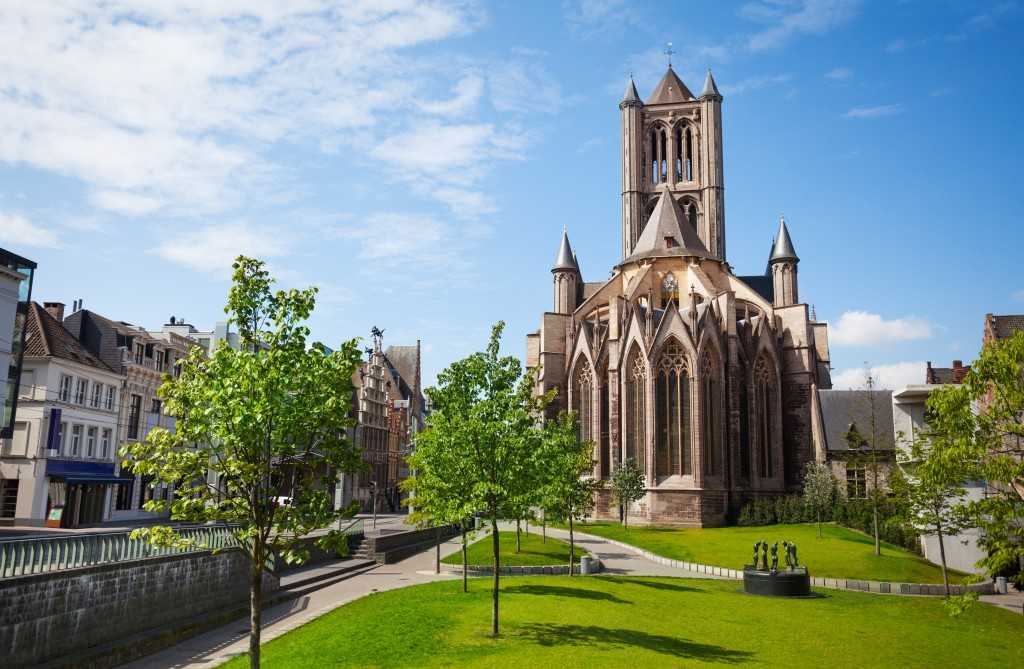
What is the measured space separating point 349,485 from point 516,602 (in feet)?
148

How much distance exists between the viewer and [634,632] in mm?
18016

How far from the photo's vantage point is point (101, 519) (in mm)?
40656

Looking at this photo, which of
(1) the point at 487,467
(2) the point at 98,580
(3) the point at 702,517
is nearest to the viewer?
(2) the point at 98,580

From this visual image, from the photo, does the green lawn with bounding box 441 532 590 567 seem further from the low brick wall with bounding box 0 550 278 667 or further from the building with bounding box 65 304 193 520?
the building with bounding box 65 304 193 520

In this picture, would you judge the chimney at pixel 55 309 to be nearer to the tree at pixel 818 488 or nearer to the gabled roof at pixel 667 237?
the gabled roof at pixel 667 237

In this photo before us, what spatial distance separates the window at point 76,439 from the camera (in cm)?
3838

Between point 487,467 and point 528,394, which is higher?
point 528,394

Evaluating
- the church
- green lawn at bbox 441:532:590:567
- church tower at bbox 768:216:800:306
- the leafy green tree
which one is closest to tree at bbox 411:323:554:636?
the leafy green tree

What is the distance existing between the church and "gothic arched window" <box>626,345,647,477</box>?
7cm

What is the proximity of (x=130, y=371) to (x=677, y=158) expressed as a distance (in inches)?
2148

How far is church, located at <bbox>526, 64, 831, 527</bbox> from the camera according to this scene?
50938 mm

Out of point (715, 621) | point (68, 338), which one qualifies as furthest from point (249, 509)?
point (68, 338)

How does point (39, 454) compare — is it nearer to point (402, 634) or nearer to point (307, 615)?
point (307, 615)

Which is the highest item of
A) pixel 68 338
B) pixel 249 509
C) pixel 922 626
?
pixel 68 338
